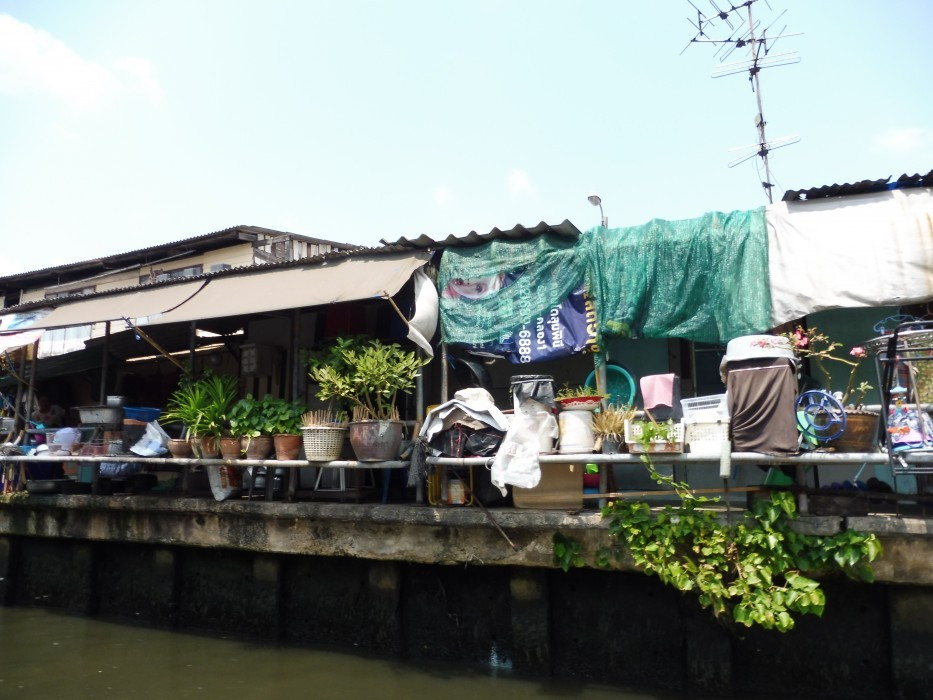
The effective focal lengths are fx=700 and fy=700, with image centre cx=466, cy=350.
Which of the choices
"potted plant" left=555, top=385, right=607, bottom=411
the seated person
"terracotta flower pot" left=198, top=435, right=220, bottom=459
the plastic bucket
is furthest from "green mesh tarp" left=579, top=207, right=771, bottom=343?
the seated person

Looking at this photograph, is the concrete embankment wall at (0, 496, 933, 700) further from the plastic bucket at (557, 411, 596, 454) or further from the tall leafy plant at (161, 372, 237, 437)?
the tall leafy plant at (161, 372, 237, 437)

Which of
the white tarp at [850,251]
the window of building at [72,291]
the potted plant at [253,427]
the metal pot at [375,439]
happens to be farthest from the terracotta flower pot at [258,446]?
the window of building at [72,291]

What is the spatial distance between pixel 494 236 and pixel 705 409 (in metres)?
2.84

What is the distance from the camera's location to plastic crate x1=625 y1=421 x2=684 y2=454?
6.04 metres

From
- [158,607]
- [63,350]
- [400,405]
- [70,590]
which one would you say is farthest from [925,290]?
[63,350]

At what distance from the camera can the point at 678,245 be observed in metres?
6.87

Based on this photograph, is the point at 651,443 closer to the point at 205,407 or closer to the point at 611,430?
the point at 611,430

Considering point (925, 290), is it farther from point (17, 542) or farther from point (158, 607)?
point (17, 542)

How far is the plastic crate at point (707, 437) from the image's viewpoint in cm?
596

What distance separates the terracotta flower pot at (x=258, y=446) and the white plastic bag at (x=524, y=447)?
2.73 meters

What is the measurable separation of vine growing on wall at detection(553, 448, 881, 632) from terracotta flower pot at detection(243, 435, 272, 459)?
373 cm

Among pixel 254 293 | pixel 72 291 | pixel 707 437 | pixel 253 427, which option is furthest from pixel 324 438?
pixel 72 291

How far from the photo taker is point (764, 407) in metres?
5.71

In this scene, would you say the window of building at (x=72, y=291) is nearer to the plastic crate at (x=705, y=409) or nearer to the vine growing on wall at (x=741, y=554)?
the vine growing on wall at (x=741, y=554)
